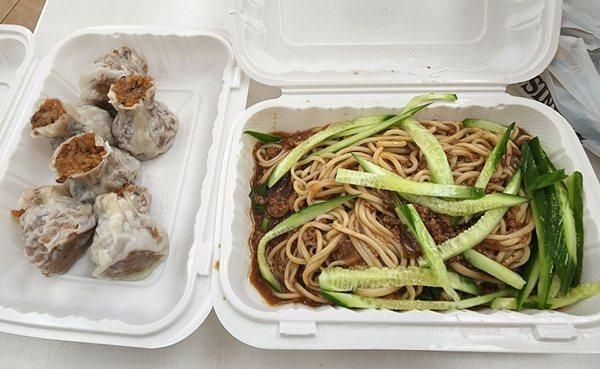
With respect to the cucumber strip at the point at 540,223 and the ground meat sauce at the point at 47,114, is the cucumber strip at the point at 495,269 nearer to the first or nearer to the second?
the cucumber strip at the point at 540,223

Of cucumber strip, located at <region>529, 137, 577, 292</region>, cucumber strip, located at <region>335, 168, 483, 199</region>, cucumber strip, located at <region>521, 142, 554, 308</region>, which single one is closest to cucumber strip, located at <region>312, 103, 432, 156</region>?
cucumber strip, located at <region>335, 168, 483, 199</region>

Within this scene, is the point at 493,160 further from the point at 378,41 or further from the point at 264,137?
the point at 264,137

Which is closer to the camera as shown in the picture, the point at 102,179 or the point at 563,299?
the point at 563,299

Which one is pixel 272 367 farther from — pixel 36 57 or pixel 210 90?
pixel 36 57

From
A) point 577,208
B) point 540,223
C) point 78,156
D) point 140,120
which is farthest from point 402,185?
point 78,156

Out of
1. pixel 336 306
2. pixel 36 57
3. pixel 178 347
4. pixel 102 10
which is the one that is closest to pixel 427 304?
pixel 336 306

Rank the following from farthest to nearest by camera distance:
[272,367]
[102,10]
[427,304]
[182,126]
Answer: [102,10], [182,126], [272,367], [427,304]

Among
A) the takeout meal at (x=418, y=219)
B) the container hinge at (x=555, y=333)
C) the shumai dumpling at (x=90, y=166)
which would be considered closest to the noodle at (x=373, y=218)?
the takeout meal at (x=418, y=219)

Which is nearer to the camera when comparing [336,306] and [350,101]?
[336,306]
